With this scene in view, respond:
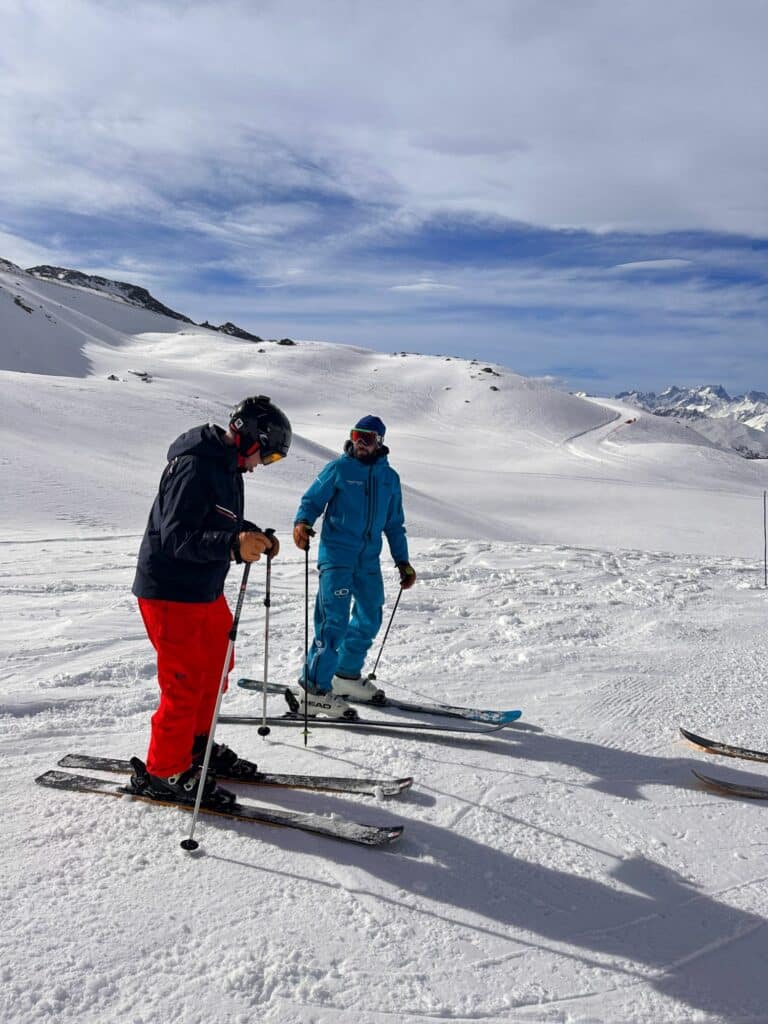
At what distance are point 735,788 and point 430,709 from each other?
6.48 feet

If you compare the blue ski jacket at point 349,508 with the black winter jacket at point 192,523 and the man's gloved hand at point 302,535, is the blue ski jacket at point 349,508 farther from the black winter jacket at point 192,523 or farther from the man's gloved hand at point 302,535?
the black winter jacket at point 192,523

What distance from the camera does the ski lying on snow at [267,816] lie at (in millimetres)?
3412

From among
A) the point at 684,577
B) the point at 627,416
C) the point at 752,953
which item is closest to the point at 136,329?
the point at 627,416

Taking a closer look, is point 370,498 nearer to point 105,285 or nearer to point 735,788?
point 735,788

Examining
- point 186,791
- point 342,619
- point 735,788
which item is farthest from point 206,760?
point 735,788

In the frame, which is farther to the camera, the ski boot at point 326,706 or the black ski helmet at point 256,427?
the ski boot at point 326,706

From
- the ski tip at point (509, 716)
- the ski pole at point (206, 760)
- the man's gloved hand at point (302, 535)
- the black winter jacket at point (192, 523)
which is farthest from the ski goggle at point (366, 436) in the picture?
the ski tip at point (509, 716)

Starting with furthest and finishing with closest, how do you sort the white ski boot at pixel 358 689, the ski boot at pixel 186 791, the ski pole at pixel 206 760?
the white ski boot at pixel 358 689 < the ski boot at pixel 186 791 < the ski pole at pixel 206 760

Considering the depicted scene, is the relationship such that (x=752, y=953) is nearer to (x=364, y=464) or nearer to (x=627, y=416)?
(x=364, y=464)

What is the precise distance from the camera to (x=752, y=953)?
2834 mm

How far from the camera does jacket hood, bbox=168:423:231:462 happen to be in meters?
3.52

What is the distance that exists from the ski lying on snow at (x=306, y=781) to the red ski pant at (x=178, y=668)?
459mm

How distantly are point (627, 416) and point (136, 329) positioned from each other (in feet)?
222

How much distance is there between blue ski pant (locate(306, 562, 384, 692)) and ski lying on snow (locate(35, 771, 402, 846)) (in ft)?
4.83
